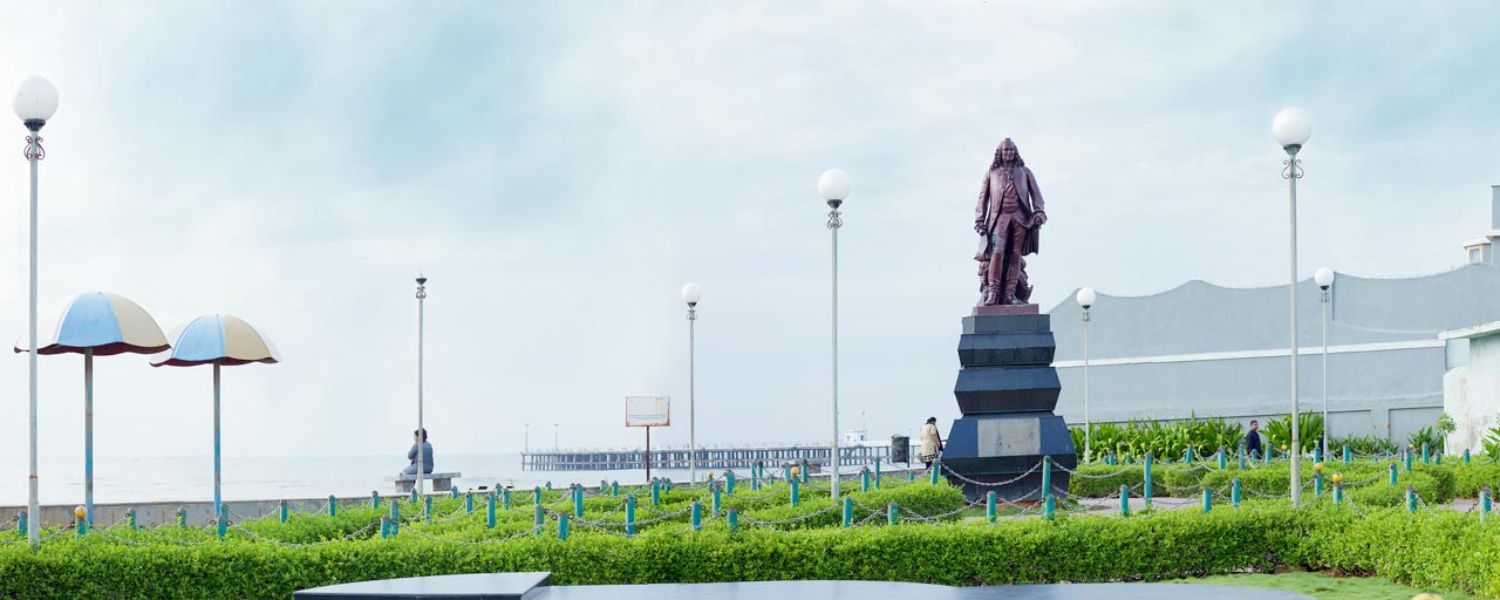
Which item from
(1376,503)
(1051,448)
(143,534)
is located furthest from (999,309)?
(143,534)

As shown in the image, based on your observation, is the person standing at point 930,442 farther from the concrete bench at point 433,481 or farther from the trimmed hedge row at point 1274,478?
the concrete bench at point 433,481

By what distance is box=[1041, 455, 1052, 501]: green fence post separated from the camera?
663 inches

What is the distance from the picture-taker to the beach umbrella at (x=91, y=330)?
13094 millimetres

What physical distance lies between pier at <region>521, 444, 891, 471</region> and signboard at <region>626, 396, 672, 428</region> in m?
32.8

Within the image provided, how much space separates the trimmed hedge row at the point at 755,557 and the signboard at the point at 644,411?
13511mm

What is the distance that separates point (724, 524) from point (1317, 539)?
507 cm

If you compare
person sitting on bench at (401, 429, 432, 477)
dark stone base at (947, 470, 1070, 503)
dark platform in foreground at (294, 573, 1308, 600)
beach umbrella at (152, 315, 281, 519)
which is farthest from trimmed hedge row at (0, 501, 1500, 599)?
person sitting on bench at (401, 429, 432, 477)

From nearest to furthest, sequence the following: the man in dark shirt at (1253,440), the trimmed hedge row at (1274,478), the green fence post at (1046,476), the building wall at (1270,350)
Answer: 1. the green fence post at (1046,476)
2. the trimmed hedge row at (1274,478)
3. the man in dark shirt at (1253,440)
4. the building wall at (1270,350)

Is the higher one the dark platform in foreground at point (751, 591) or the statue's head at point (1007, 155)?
the statue's head at point (1007, 155)

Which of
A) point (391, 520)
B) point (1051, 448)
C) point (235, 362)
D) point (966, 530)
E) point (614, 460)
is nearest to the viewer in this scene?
point (966, 530)

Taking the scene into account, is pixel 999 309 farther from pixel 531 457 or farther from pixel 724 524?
pixel 531 457

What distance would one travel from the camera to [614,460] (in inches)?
2837

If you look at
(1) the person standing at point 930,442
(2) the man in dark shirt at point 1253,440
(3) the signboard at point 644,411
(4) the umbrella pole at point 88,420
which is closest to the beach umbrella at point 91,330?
(4) the umbrella pole at point 88,420

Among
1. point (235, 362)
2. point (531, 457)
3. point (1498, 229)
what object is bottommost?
point (531, 457)
